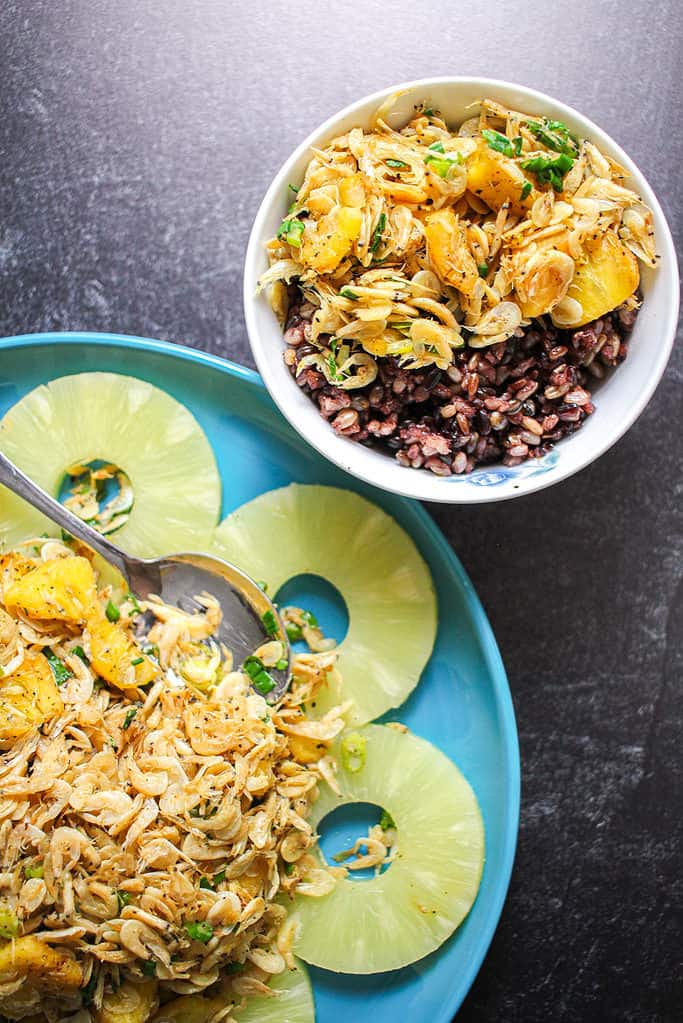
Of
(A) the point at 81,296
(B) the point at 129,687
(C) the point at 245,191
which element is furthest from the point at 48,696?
(C) the point at 245,191

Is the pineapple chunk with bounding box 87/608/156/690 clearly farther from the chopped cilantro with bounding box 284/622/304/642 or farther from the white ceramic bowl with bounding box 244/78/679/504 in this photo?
the white ceramic bowl with bounding box 244/78/679/504

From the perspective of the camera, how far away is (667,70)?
1.86 m

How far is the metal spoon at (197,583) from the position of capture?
1.62 metres

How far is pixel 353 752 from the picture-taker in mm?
1639

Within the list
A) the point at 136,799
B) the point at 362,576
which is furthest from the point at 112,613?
the point at 362,576

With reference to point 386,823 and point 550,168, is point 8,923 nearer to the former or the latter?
point 386,823

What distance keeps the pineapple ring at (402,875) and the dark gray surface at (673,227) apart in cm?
22

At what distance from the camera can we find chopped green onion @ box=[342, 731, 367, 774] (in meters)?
1.64

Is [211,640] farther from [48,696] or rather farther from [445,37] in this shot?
[445,37]

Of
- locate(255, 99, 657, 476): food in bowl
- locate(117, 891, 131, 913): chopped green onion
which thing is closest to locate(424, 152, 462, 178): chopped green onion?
locate(255, 99, 657, 476): food in bowl

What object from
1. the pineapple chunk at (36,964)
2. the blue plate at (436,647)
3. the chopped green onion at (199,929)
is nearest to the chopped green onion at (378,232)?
the blue plate at (436,647)

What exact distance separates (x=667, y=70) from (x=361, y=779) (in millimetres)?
1511

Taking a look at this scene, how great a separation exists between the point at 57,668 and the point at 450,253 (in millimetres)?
942

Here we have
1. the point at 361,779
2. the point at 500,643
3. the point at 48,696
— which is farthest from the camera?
the point at 500,643
